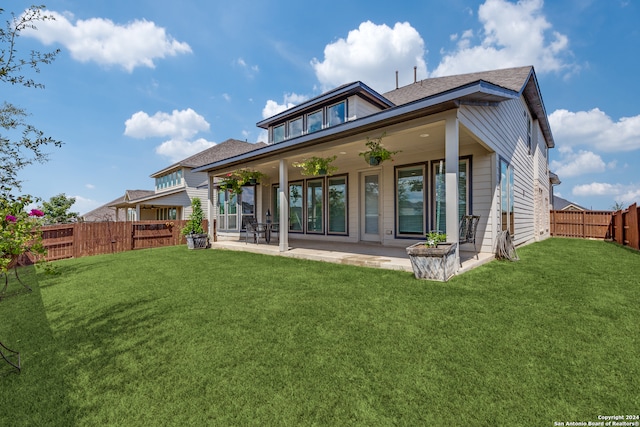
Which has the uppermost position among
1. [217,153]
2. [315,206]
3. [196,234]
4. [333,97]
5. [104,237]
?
[217,153]

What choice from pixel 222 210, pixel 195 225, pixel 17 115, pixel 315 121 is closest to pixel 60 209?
pixel 222 210

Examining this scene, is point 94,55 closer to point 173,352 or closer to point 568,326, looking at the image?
point 173,352

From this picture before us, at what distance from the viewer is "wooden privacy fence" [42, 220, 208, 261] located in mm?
8305

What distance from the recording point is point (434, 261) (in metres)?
3.87

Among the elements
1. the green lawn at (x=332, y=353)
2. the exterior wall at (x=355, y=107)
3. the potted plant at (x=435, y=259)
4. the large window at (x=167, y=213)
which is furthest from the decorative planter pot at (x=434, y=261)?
the large window at (x=167, y=213)

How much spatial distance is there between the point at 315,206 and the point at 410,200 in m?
3.54

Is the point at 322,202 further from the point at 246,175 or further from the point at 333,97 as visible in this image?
the point at 333,97

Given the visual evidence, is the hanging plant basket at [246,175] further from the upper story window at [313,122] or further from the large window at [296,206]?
the upper story window at [313,122]

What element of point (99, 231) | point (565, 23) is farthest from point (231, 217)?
point (565, 23)

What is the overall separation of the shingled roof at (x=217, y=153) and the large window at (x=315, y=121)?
858 centimetres

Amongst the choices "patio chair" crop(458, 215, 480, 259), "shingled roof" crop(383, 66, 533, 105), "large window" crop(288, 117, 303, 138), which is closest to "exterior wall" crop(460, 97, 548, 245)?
"shingled roof" crop(383, 66, 533, 105)

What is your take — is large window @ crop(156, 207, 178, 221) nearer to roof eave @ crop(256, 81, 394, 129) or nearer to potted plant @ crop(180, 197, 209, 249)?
potted plant @ crop(180, 197, 209, 249)

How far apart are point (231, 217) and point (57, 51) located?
9234 millimetres

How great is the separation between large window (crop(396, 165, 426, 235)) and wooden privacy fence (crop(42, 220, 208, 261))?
8096 mm
